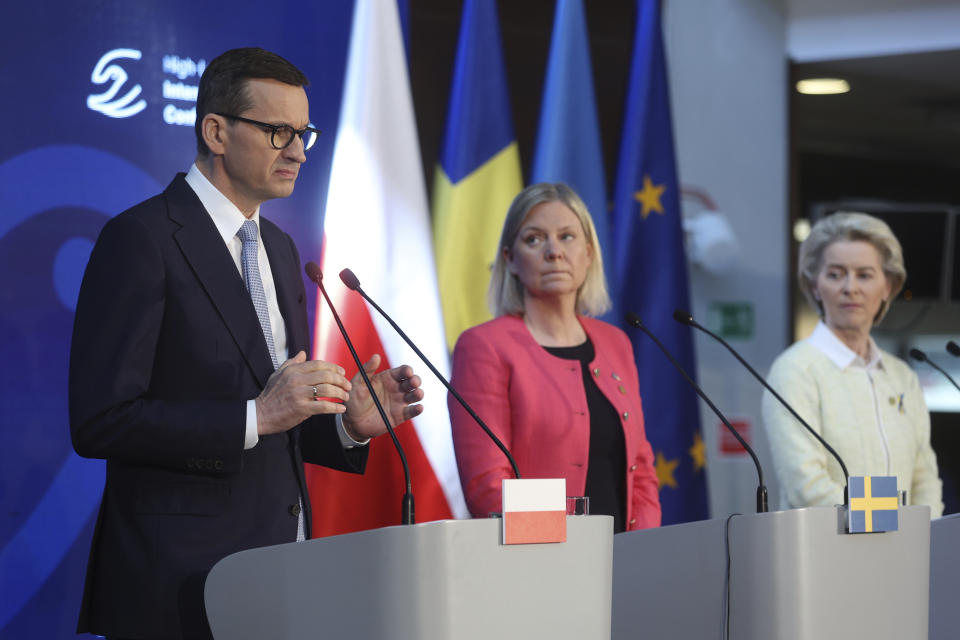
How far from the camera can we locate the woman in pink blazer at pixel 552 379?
2570mm

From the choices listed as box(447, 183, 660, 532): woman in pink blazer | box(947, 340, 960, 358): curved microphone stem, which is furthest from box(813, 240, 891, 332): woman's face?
box(447, 183, 660, 532): woman in pink blazer

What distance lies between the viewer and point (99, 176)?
115 inches

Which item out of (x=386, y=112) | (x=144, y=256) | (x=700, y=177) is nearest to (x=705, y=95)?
(x=700, y=177)

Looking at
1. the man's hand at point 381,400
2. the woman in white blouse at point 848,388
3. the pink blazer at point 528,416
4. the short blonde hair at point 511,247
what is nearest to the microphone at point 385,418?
the man's hand at point 381,400

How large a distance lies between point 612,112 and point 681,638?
2712mm

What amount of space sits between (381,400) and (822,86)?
3.87 meters

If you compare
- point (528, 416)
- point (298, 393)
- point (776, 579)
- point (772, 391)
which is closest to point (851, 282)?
point (772, 391)

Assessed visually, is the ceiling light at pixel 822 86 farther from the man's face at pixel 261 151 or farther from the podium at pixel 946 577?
the man's face at pixel 261 151

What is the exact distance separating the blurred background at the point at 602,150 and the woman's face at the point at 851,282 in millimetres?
1237

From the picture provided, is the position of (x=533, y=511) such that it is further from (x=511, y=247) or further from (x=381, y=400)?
(x=511, y=247)

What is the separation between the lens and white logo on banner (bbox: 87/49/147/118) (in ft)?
9.59

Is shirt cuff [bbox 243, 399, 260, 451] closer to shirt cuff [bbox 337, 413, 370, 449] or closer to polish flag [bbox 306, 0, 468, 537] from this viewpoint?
shirt cuff [bbox 337, 413, 370, 449]

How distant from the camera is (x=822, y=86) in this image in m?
5.14

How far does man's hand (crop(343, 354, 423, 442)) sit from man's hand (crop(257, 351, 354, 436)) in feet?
0.52
